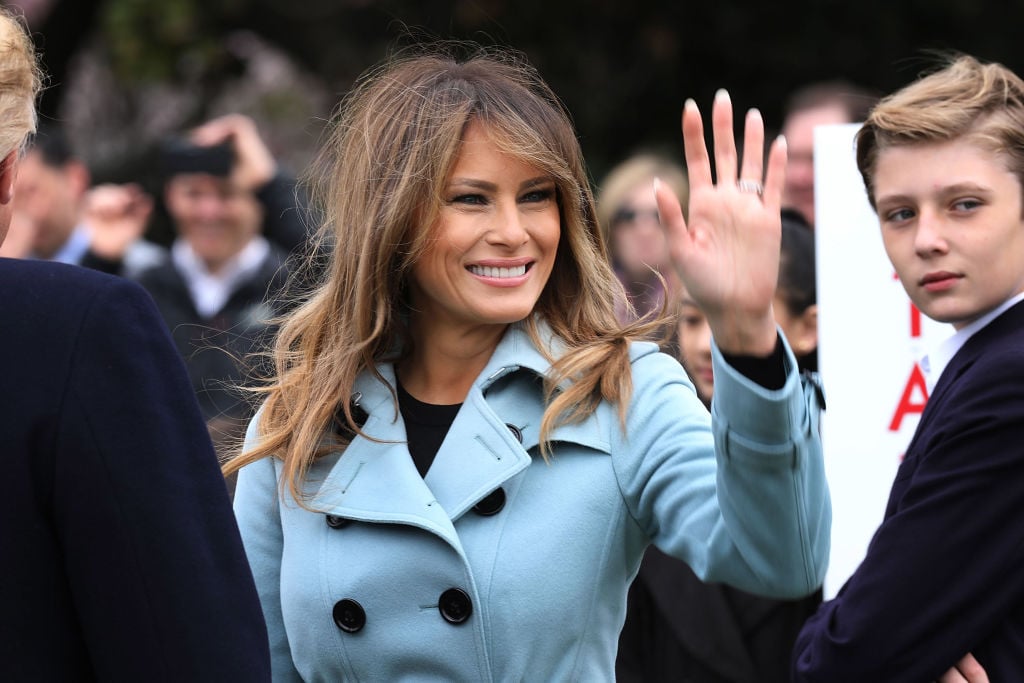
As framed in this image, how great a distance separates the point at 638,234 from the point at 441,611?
13.1ft

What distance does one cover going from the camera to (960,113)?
2668mm

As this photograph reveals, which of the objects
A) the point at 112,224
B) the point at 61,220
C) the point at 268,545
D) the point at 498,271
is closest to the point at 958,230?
the point at 498,271

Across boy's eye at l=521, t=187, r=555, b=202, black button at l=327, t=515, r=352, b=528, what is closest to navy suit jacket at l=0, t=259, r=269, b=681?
black button at l=327, t=515, r=352, b=528

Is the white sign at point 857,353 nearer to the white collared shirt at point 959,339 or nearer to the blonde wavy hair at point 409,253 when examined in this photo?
the white collared shirt at point 959,339

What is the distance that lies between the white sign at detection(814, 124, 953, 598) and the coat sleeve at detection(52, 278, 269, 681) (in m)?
2.01

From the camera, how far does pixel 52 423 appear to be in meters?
1.72

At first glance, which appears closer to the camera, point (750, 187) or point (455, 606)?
point (750, 187)

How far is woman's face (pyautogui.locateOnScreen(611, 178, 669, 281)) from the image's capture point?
20.4ft

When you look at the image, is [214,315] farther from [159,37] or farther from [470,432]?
[159,37]

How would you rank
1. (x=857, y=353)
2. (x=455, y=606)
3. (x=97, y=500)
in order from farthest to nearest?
1. (x=857, y=353)
2. (x=455, y=606)
3. (x=97, y=500)

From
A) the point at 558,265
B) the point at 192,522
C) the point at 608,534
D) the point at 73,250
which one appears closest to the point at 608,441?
the point at 608,534

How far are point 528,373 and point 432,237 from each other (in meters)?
0.30

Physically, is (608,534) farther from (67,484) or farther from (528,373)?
(67,484)

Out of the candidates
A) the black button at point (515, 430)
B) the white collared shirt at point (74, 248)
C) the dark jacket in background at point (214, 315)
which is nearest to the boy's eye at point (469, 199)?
the black button at point (515, 430)
